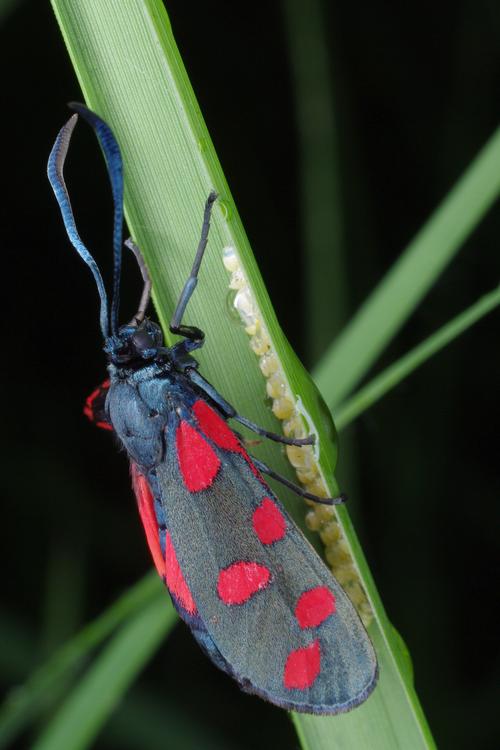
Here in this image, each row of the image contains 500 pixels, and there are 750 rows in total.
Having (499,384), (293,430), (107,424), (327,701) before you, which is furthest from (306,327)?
(327,701)

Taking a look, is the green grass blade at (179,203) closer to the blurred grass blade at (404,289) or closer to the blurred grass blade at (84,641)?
the blurred grass blade at (404,289)

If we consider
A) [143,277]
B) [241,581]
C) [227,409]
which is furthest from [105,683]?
[143,277]

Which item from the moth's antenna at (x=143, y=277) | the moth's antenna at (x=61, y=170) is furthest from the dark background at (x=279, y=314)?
the moth's antenna at (x=61, y=170)

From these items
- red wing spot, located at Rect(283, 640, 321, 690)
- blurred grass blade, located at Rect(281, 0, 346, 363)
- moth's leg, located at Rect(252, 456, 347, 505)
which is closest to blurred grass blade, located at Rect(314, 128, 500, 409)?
moth's leg, located at Rect(252, 456, 347, 505)

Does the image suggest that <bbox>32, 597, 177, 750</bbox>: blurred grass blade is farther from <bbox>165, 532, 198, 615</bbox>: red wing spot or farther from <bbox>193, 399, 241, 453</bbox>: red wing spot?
<bbox>193, 399, 241, 453</bbox>: red wing spot

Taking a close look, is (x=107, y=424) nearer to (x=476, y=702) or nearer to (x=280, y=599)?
(x=280, y=599)

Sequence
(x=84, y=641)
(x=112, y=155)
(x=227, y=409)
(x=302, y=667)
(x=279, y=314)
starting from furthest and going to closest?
(x=279, y=314) < (x=84, y=641) < (x=227, y=409) < (x=302, y=667) < (x=112, y=155)

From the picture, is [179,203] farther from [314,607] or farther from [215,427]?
[314,607]
